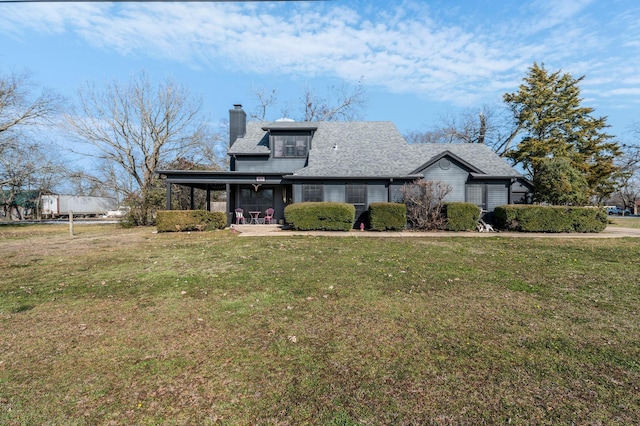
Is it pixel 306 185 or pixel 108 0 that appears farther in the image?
pixel 306 185

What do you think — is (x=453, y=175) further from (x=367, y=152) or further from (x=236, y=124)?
(x=236, y=124)

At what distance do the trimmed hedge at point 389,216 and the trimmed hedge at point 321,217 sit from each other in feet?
4.04

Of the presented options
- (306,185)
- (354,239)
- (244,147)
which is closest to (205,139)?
(244,147)

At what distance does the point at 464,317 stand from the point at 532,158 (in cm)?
2790

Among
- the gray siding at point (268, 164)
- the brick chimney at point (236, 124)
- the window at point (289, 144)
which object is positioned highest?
the brick chimney at point (236, 124)

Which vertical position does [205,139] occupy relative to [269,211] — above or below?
above

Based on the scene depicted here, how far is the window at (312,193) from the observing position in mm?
17547

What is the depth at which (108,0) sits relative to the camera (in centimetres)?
509

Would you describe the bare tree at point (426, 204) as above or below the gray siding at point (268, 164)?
below

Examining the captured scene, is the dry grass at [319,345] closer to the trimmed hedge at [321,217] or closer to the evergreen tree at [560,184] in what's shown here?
the trimmed hedge at [321,217]

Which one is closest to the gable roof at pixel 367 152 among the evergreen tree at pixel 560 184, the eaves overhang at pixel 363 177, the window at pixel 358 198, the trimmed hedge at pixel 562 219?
the eaves overhang at pixel 363 177

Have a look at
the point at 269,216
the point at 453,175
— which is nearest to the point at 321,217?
the point at 269,216

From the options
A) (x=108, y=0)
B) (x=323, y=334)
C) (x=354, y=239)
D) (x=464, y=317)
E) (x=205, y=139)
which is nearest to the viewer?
(x=323, y=334)

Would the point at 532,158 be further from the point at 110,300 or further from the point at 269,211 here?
the point at 110,300
